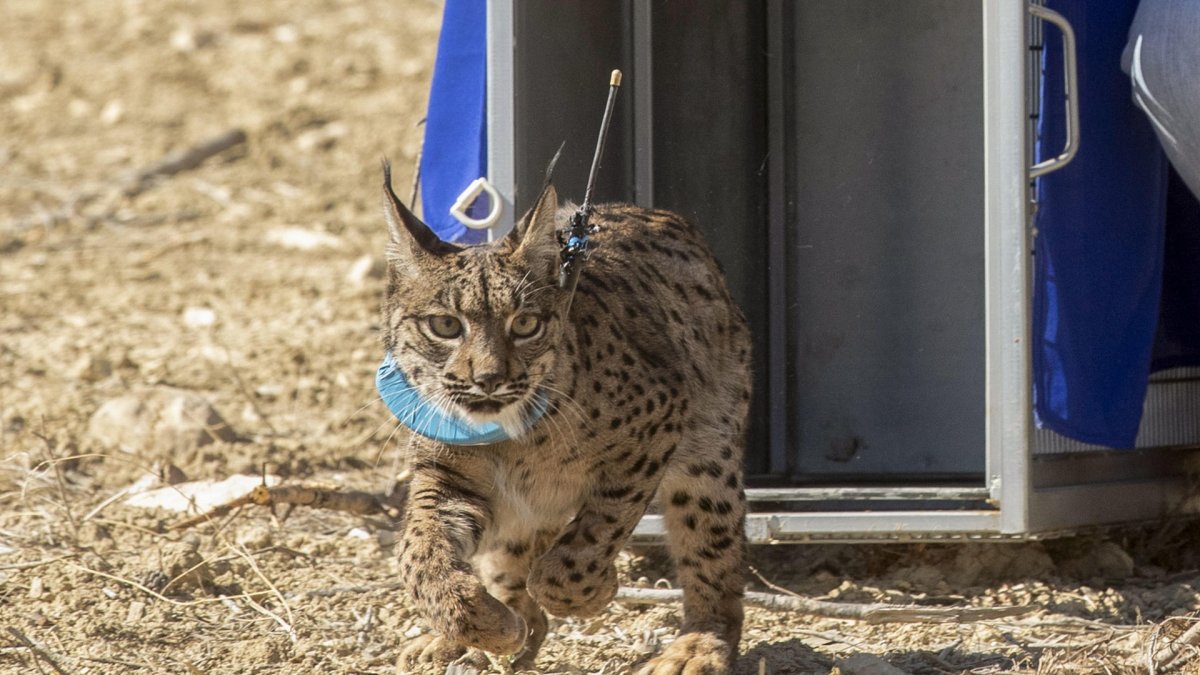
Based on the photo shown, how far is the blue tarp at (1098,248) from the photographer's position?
498 cm

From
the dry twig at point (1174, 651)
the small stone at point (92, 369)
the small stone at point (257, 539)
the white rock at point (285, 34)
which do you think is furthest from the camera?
the white rock at point (285, 34)

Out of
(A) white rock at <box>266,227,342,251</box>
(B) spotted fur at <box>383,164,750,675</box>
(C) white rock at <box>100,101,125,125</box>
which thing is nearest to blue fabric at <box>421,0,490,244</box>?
(B) spotted fur at <box>383,164,750,675</box>

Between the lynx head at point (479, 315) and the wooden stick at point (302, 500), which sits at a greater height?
the lynx head at point (479, 315)

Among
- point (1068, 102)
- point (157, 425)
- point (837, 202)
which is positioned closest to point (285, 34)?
point (157, 425)

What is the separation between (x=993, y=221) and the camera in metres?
4.79

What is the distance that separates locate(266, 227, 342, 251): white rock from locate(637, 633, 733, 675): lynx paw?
5730mm

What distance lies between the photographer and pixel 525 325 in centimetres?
409

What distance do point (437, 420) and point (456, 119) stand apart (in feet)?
5.08

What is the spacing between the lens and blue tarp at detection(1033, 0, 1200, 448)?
16.3 feet

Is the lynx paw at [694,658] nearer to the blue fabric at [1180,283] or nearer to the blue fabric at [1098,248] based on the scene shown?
the blue fabric at [1098,248]

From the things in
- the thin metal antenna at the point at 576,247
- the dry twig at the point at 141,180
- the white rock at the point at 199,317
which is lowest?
the white rock at the point at 199,317

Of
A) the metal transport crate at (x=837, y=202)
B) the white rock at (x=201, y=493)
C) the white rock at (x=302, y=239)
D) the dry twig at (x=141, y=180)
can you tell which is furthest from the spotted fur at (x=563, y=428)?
the dry twig at (x=141, y=180)

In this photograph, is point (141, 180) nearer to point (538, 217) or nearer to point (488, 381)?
point (538, 217)

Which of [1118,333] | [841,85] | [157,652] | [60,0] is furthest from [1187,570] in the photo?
[60,0]
